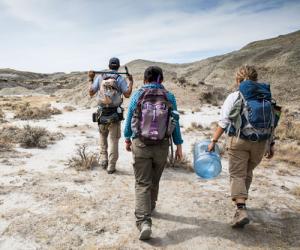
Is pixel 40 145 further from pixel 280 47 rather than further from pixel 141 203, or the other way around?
pixel 280 47

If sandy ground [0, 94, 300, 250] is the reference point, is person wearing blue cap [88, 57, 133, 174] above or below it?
above

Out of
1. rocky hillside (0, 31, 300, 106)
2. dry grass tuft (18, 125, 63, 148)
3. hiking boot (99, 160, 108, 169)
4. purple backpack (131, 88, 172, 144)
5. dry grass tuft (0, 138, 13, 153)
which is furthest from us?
rocky hillside (0, 31, 300, 106)

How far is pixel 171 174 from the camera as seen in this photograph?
741cm

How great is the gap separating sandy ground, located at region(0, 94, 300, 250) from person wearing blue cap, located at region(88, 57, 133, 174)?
0.68 metres

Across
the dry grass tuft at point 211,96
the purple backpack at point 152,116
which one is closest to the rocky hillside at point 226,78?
the dry grass tuft at point 211,96

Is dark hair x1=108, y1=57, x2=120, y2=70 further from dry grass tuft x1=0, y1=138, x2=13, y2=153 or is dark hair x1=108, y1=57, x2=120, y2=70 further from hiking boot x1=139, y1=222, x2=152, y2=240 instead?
dry grass tuft x1=0, y1=138, x2=13, y2=153

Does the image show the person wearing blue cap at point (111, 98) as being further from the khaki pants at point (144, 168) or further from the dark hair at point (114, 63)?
the khaki pants at point (144, 168)

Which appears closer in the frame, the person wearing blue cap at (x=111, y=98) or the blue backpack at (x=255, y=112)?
the blue backpack at (x=255, y=112)

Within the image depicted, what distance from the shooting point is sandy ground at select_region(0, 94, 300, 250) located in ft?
14.6

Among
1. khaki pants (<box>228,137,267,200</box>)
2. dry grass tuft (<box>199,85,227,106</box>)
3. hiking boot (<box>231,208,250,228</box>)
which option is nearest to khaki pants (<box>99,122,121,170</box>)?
khaki pants (<box>228,137,267,200</box>)

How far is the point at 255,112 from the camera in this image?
4.41m

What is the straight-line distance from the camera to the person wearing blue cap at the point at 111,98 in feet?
22.2

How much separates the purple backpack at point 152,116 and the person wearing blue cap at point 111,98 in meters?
2.47

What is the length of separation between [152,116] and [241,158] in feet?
4.37
